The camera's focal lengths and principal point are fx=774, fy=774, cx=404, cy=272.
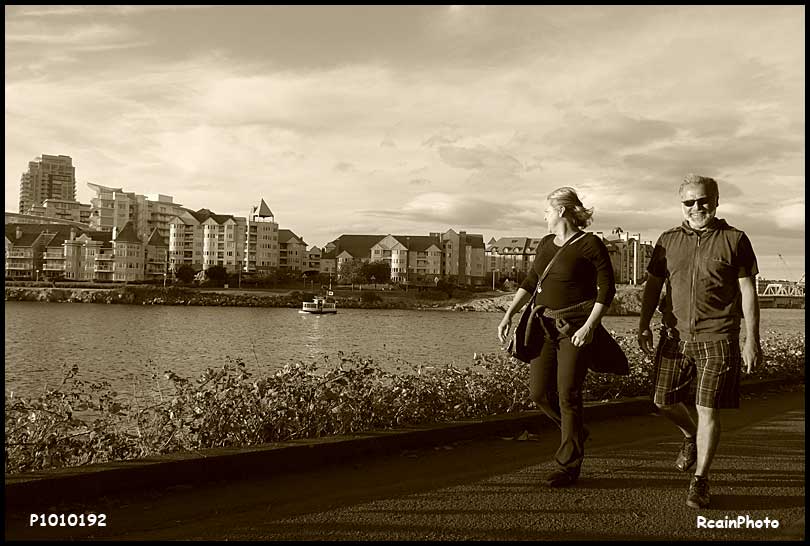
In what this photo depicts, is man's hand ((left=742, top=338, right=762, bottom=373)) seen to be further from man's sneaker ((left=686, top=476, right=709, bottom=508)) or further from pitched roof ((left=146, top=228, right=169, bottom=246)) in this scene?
pitched roof ((left=146, top=228, right=169, bottom=246))

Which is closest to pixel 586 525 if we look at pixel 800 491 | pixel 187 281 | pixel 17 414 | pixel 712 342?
pixel 712 342

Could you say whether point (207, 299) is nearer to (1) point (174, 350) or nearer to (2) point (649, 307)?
(1) point (174, 350)

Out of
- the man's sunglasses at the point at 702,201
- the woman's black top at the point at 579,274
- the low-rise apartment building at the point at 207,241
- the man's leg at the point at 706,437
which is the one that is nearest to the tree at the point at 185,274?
the low-rise apartment building at the point at 207,241

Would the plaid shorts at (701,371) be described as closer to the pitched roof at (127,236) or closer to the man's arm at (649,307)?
the man's arm at (649,307)

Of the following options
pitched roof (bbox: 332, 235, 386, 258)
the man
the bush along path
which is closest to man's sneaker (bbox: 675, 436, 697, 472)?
the man

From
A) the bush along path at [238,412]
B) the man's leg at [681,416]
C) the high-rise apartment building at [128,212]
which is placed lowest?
the bush along path at [238,412]

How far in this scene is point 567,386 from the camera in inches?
204

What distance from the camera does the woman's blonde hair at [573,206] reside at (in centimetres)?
533

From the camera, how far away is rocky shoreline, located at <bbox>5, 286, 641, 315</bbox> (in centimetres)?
10531

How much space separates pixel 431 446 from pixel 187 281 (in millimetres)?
127714

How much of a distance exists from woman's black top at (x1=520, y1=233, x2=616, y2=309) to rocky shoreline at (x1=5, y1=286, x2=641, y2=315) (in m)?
98.9

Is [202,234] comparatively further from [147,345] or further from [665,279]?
[665,279]

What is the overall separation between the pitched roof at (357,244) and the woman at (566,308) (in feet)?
491

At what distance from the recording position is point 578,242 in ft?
17.1
